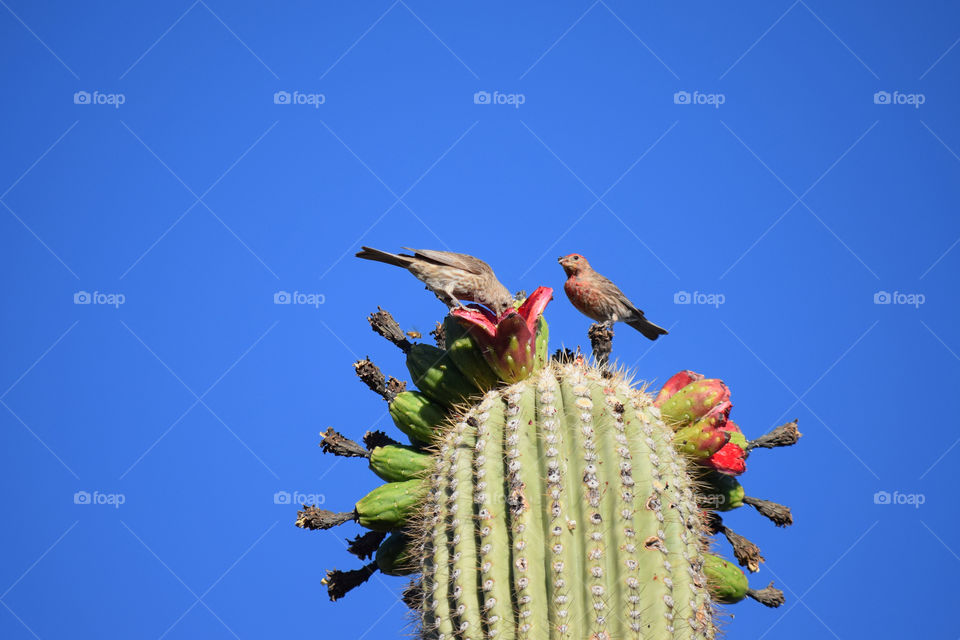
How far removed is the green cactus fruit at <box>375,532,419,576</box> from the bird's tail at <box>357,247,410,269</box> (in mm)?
1420

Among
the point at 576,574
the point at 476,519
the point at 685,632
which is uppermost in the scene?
the point at 476,519

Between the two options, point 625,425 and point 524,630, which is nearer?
point 524,630

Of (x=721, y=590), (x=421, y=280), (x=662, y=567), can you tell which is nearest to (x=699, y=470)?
(x=721, y=590)

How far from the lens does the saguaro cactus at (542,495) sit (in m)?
3.25

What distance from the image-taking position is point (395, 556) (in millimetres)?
4184

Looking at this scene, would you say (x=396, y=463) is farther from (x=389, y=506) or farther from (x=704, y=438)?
(x=704, y=438)

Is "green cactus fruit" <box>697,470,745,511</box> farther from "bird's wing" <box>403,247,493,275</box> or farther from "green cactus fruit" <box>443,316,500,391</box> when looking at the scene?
"bird's wing" <box>403,247,493,275</box>

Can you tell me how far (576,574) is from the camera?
328 centimetres

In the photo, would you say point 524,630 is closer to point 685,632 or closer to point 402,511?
point 685,632

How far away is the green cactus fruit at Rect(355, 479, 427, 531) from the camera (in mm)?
4012

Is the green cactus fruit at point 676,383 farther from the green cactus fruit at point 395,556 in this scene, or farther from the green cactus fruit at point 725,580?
the green cactus fruit at point 395,556

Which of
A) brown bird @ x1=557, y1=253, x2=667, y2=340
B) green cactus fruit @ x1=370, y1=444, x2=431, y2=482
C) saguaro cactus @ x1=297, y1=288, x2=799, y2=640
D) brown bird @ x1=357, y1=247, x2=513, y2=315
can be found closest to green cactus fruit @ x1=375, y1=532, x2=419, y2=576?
saguaro cactus @ x1=297, y1=288, x2=799, y2=640

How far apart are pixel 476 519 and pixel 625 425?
743 millimetres

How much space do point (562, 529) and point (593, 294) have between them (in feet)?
5.62
